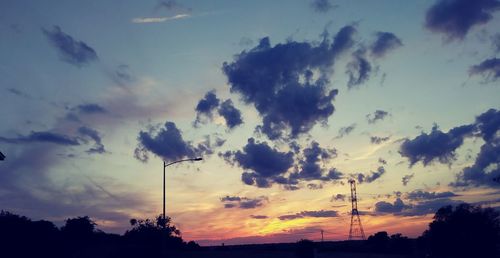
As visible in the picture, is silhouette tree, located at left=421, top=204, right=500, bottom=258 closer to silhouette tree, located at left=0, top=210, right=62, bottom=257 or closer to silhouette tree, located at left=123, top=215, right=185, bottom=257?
silhouette tree, located at left=123, top=215, right=185, bottom=257

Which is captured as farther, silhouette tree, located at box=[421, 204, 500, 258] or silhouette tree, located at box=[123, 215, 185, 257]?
silhouette tree, located at box=[421, 204, 500, 258]

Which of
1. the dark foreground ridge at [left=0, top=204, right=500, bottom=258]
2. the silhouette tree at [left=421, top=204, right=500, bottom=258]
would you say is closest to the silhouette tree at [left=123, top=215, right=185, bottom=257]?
the dark foreground ridge at [left=0, top=204, right=500, bottom=258]

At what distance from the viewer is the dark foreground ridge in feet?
181

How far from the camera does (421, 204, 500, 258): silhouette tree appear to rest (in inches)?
3487

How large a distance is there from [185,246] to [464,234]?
55978 mm

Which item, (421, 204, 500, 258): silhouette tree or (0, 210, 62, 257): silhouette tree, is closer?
(0, 210, 62, 257): silhouette tree

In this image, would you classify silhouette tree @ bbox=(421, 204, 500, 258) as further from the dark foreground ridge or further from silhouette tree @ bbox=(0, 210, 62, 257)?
silhouette tree @ bbox=(0, 210, 62, 257)

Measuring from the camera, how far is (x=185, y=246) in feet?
299

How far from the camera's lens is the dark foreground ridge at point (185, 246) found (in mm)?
55188

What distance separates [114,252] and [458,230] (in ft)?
239

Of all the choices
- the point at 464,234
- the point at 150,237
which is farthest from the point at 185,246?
the point at 464,234

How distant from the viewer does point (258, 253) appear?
56.7 metres

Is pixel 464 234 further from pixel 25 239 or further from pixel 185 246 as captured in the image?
pixel 25 239

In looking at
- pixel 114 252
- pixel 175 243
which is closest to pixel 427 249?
pixel 175 243
